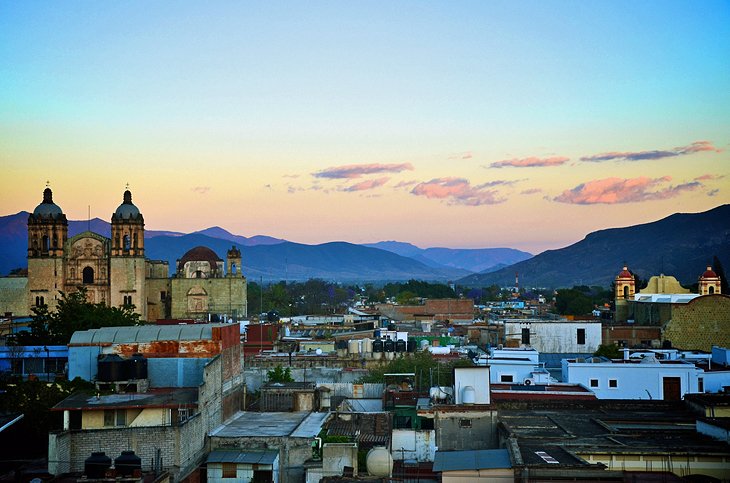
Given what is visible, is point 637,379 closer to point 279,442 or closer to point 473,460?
point 279,442

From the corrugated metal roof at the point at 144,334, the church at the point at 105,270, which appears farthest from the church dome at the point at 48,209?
the corrugated metal roof at the point at 144,334

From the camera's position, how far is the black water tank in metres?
23.9

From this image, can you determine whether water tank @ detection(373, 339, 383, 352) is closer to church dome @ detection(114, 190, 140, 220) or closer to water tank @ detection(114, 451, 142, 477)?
water tank @ detection(114, 451, 142, 477)

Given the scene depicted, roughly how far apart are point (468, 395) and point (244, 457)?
18.4 feet

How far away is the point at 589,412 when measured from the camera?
2497 centimetres

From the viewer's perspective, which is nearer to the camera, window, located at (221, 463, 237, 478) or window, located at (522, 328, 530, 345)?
window, located at (221, 463, 237, 478)

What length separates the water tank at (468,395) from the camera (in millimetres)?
23578

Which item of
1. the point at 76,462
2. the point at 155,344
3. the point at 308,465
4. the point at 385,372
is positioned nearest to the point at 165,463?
the point at 76,462

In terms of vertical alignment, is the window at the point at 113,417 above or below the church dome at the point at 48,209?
below

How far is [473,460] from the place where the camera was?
17.9m

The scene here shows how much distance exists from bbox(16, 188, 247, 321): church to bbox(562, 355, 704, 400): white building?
3771cm

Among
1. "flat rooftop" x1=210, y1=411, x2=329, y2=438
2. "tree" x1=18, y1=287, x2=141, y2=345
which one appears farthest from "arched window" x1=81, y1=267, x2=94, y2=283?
"flat rooftop" x1=210, y1=411, x2=329, y2=438

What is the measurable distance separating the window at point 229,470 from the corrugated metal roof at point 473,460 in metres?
5.52

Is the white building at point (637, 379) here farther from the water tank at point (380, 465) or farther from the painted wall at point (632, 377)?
the water tank at point (380, 465)
